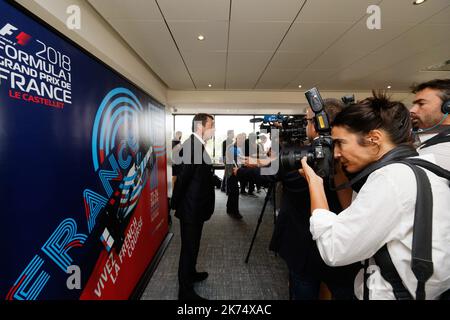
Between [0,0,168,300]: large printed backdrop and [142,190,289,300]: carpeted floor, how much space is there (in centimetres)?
49

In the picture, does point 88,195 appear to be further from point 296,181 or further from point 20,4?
point 296,181

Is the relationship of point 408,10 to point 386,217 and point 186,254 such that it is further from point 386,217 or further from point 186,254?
point 186,254

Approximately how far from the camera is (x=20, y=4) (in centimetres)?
76

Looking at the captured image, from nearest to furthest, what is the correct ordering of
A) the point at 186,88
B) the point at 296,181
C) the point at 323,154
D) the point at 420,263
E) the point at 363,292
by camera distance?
the point at 420,263, the point at 363,292, the point at 323,154, the point at 296,181, the point at 186,88

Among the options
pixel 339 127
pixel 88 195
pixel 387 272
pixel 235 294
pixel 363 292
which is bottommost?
pixel 235 294

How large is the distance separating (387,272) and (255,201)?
423cm

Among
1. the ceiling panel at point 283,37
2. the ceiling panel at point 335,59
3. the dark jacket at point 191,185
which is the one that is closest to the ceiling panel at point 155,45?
the ceiling panel at point 283,37

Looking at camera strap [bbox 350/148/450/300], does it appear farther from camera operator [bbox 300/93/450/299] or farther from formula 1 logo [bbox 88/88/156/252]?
formula 1 logo [bbox 88/88/156/252]

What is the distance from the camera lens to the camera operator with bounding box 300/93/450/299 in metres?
0.56

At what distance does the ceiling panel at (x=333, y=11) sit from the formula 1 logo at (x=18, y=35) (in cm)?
191

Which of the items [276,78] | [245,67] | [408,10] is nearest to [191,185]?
[245,67]

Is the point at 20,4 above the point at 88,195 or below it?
above

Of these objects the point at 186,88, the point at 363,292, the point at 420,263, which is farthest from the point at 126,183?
the point at 186,88

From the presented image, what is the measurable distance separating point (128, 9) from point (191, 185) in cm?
164
